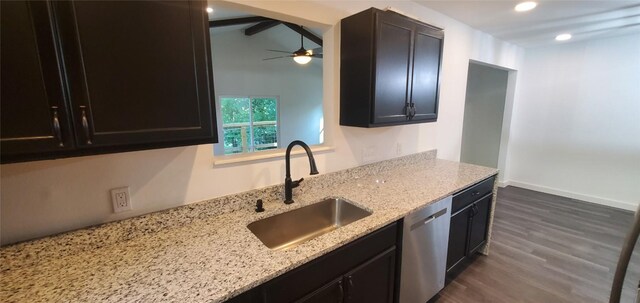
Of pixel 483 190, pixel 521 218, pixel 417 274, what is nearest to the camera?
pixel 417 274

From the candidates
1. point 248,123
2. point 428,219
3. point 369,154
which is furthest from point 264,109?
point 428,219

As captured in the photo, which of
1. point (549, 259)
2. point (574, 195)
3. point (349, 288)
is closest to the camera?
point (349, 288)

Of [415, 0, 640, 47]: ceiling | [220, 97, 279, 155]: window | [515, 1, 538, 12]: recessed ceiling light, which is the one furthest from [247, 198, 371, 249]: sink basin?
[220, 97, 279, 155]: window

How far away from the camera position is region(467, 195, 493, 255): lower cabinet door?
2.20 meters

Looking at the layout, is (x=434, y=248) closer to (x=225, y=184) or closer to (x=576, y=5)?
(x=225, y=184)

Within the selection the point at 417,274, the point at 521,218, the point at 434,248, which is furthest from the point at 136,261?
the point at 521,218

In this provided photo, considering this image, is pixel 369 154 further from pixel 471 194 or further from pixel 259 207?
pixel 259 207

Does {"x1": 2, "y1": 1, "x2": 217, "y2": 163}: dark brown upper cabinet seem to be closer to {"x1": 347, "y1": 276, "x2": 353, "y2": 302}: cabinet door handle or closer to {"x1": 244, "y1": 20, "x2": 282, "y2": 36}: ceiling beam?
{"x1": 347, "y1": 276, "x2": 353, "y2": 302}: cabinet door handle

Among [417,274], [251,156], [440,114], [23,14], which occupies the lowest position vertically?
[417,274]

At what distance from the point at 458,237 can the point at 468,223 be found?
0.16 meters

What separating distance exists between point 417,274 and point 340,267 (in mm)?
748

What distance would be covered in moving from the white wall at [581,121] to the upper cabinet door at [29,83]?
545 cm

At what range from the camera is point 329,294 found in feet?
3.95

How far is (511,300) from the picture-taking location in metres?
1.96
